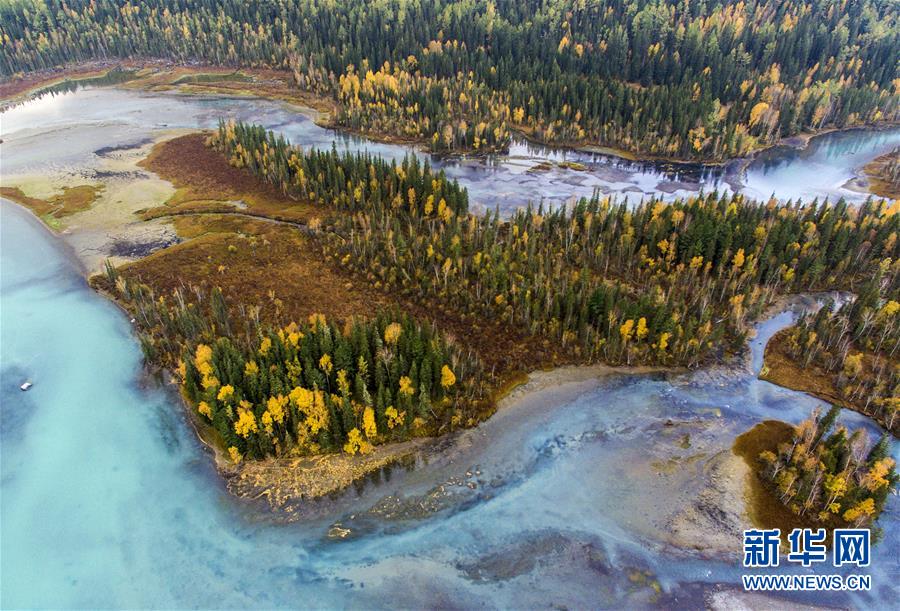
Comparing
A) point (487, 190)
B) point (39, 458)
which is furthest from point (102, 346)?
point (487, 190)

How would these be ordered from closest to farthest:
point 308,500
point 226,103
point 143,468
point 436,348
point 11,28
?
point 308,500, point 143,468, point 436,348, point 226,103, point 11,28

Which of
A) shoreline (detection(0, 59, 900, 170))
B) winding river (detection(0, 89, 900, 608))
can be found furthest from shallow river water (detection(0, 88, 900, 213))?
winding river (detection(0, 89, 900, 608))

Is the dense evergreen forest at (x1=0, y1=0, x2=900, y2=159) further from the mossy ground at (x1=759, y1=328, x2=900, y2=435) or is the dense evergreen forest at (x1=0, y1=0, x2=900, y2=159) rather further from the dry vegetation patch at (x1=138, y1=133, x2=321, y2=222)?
the mossy ground at (x1=759, y1=328, x2=900, y2=435)

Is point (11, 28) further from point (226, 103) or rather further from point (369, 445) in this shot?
point (369, 445)

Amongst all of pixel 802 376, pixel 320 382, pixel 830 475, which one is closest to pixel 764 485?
pixel 830 475

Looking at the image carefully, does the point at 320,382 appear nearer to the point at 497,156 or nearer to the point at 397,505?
the point at 397,505
